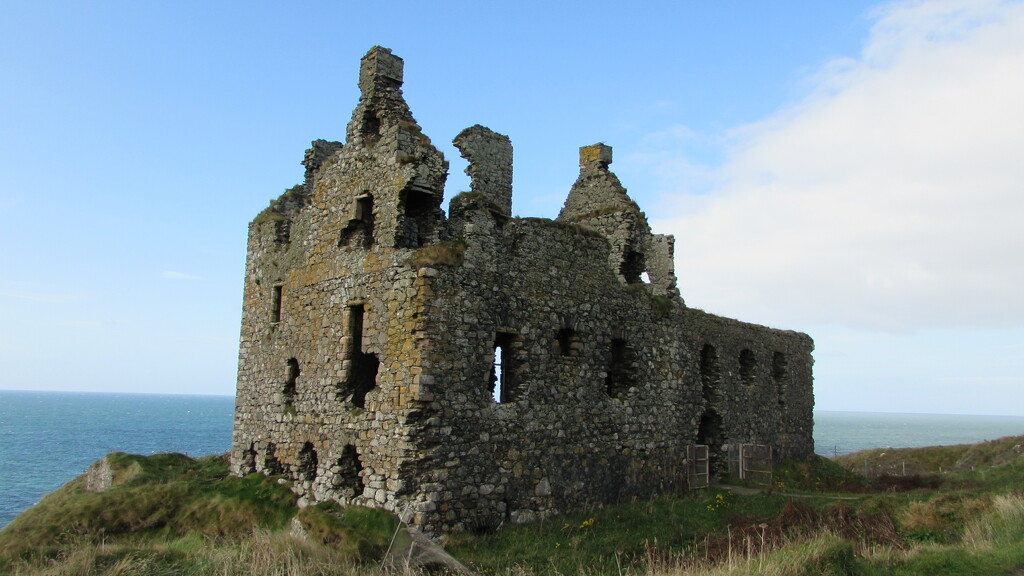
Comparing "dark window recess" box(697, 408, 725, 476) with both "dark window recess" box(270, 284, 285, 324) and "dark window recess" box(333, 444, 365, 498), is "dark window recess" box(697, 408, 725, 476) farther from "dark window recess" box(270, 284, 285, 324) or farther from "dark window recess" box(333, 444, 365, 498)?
"dark window recess" box(270, 284, 285, 324)

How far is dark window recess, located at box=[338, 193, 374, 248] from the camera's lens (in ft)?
49.3

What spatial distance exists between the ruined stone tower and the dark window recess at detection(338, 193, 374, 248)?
1.3 inches

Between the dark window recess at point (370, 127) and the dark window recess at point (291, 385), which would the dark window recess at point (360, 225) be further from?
the dark window recess at point (291, 385)

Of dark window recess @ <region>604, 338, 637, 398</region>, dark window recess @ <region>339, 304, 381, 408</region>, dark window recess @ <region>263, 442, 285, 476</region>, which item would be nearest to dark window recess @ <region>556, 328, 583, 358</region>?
dark window recess @ <region>604, 338, 637, 398</region>

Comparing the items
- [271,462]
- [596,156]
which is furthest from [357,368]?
[596,156]

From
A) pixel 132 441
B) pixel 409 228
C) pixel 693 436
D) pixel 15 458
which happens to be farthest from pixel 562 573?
pixel 132 441

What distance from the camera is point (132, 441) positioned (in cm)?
7488

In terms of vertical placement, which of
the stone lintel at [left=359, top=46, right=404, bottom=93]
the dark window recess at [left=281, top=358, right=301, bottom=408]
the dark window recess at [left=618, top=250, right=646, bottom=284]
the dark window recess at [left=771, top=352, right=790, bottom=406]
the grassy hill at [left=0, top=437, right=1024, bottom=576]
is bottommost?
the grassy hill at [left=0, top=437, right=1024, bottom=576]

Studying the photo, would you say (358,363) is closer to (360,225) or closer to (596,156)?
(360,225)

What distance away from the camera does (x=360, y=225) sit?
1526 cm

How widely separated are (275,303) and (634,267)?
8.92 meters

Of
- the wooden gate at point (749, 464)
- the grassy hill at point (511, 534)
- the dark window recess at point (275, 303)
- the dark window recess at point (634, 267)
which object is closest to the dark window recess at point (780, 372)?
the wooden gate at point (749, 464)

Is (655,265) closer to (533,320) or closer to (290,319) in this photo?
(533,320)

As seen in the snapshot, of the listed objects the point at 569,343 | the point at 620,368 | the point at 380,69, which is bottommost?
the point at 620,368
